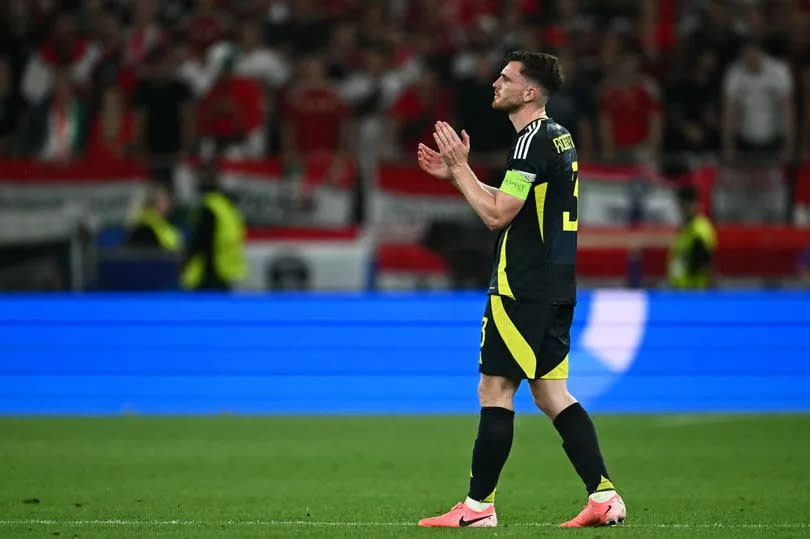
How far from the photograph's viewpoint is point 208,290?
1495 cm

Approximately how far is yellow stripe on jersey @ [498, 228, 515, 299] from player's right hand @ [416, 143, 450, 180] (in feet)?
1.37

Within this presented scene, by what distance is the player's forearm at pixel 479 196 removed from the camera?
6660mm

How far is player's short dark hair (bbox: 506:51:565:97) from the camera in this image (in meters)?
6.85

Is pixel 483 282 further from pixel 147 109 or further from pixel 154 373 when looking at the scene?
pixel 147 109

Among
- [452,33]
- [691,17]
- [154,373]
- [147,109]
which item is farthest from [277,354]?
[691,17]

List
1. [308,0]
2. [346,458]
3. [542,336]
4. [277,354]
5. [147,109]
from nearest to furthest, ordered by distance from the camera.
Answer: [542,336] < [346,458] < [277,354] < [147,109] < [308,0]

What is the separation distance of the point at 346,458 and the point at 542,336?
11.9 feet

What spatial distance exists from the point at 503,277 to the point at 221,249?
8.48 meters

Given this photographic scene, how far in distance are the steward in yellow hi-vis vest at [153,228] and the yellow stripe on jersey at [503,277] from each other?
9.11 m

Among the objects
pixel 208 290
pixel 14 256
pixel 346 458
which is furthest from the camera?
pixel 14 256

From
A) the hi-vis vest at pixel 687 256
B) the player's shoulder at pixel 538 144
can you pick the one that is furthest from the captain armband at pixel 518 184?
the hi-vis vest at pixel 687 256

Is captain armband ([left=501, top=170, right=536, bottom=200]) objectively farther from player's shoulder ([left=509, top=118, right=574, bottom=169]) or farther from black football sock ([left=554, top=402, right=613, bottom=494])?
black football sock ([left=554, top=402, right=613, bottom=494])

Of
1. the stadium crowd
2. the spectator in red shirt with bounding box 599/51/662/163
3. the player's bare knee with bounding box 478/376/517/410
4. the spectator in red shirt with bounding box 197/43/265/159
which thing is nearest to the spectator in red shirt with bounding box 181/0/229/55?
the stadium crowd

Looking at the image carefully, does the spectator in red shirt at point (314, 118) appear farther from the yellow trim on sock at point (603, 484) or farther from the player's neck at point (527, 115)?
the yellow trim on sock at point (603, 484)
